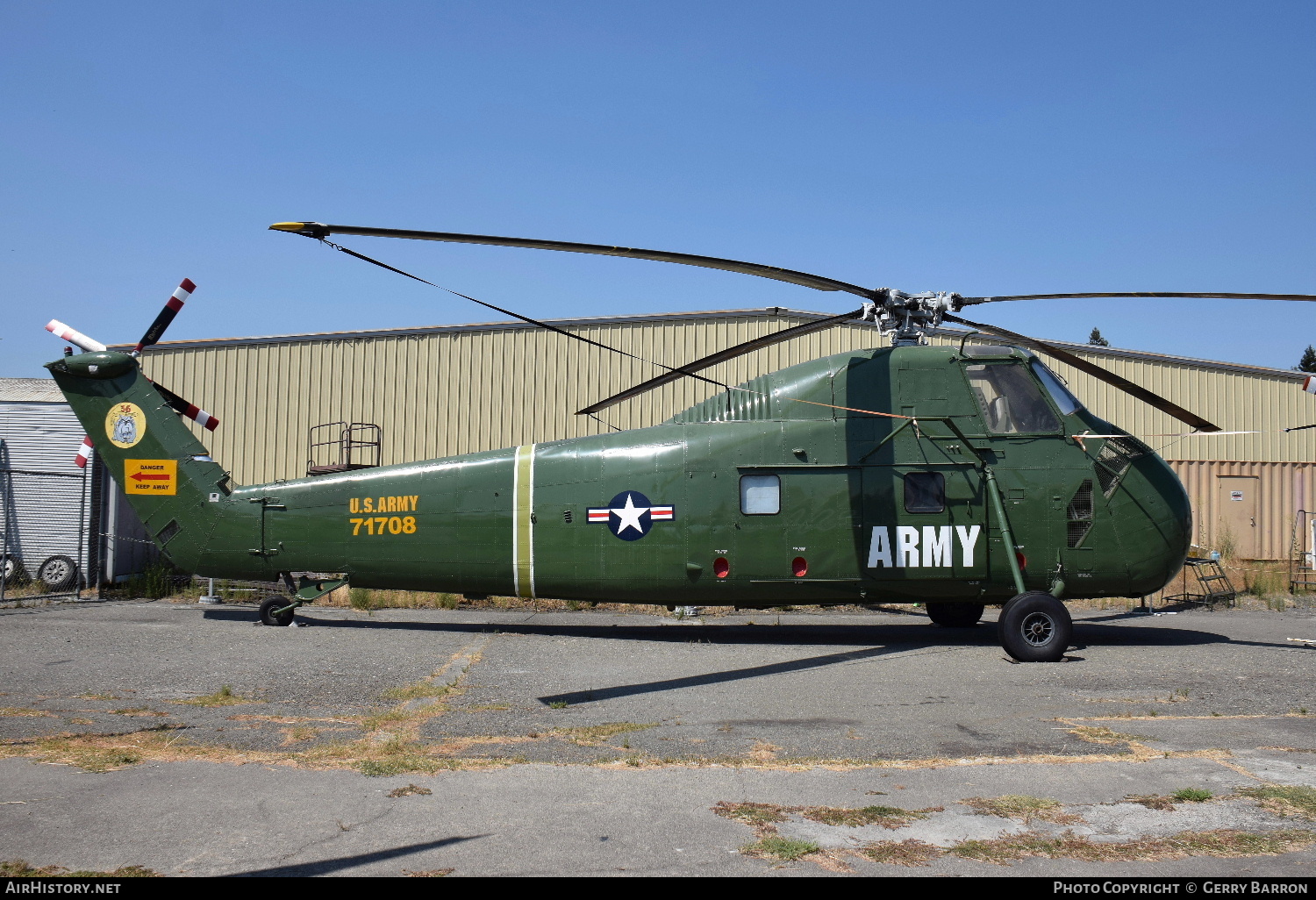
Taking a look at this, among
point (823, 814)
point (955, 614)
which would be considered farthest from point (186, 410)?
point (955, 614)

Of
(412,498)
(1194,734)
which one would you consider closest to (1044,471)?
(1194,734)

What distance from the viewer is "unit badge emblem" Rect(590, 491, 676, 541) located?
11398 millimetres

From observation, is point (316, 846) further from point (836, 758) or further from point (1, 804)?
point (836, 758)

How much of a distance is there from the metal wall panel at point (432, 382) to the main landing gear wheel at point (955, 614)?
783cm

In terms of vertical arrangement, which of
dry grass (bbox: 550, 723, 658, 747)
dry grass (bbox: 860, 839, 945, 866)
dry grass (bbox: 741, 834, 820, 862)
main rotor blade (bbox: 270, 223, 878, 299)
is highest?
main rotor blade (bbox: 270, 223, 878, 299)

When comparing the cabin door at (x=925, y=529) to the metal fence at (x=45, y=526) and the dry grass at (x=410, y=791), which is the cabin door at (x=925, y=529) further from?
the metal fence at (x=45, y=526)

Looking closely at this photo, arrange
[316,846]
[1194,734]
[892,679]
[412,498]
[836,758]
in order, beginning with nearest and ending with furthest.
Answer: [316,846]
[836,758]
[1194,734]
[892,679]
[412,498]

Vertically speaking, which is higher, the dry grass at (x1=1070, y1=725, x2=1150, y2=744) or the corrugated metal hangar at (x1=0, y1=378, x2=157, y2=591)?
the corrugated metal hangar at (x1=0, y1=378, x2=157, y2=591)

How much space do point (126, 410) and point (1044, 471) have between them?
43.0 ft

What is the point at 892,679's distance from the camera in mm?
8984

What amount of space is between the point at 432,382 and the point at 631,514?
9.67m

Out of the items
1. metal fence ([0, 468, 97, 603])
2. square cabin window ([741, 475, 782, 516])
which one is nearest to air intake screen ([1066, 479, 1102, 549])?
square cabin window ([741, 475, 782, 516])

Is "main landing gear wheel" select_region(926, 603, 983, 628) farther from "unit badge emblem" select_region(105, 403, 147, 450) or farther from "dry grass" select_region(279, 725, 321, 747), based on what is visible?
"unit badge emblem" select_region(105, 403, 147, 450)

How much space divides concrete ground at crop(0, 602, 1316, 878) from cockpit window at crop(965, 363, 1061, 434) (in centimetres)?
290
